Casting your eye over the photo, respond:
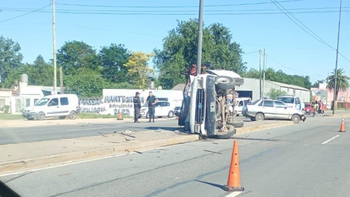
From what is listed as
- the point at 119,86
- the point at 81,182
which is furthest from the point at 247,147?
the point at 119,86

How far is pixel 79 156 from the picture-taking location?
386 inches

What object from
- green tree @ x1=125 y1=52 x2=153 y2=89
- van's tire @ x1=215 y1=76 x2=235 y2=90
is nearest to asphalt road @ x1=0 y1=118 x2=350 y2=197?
van's tire @ x1=215 y1=76 x2=235 y2=90

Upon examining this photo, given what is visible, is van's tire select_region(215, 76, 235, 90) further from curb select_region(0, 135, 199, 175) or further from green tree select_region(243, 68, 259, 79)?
green tree select_region(243, 68, 259, 79)

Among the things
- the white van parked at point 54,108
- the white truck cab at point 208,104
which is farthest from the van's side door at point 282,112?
the white van parked at point 54,108

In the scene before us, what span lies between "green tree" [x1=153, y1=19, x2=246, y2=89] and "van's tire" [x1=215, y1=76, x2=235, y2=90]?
4856cm

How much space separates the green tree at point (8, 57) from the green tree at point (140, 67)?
22.1 metres

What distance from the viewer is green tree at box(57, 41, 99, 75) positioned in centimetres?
8428

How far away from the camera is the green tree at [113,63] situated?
8390 centimetres

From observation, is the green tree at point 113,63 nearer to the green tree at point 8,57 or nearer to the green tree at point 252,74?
the green tree at point 8,57

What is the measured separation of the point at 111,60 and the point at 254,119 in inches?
2390

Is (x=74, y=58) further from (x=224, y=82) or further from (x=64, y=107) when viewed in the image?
(x=224, y=82)

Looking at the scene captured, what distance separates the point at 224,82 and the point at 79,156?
6.65 m

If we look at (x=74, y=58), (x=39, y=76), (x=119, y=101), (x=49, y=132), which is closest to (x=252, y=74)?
(x=74, y=58)

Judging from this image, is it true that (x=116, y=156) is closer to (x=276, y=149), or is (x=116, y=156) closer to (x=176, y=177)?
(x=176, y=177)
